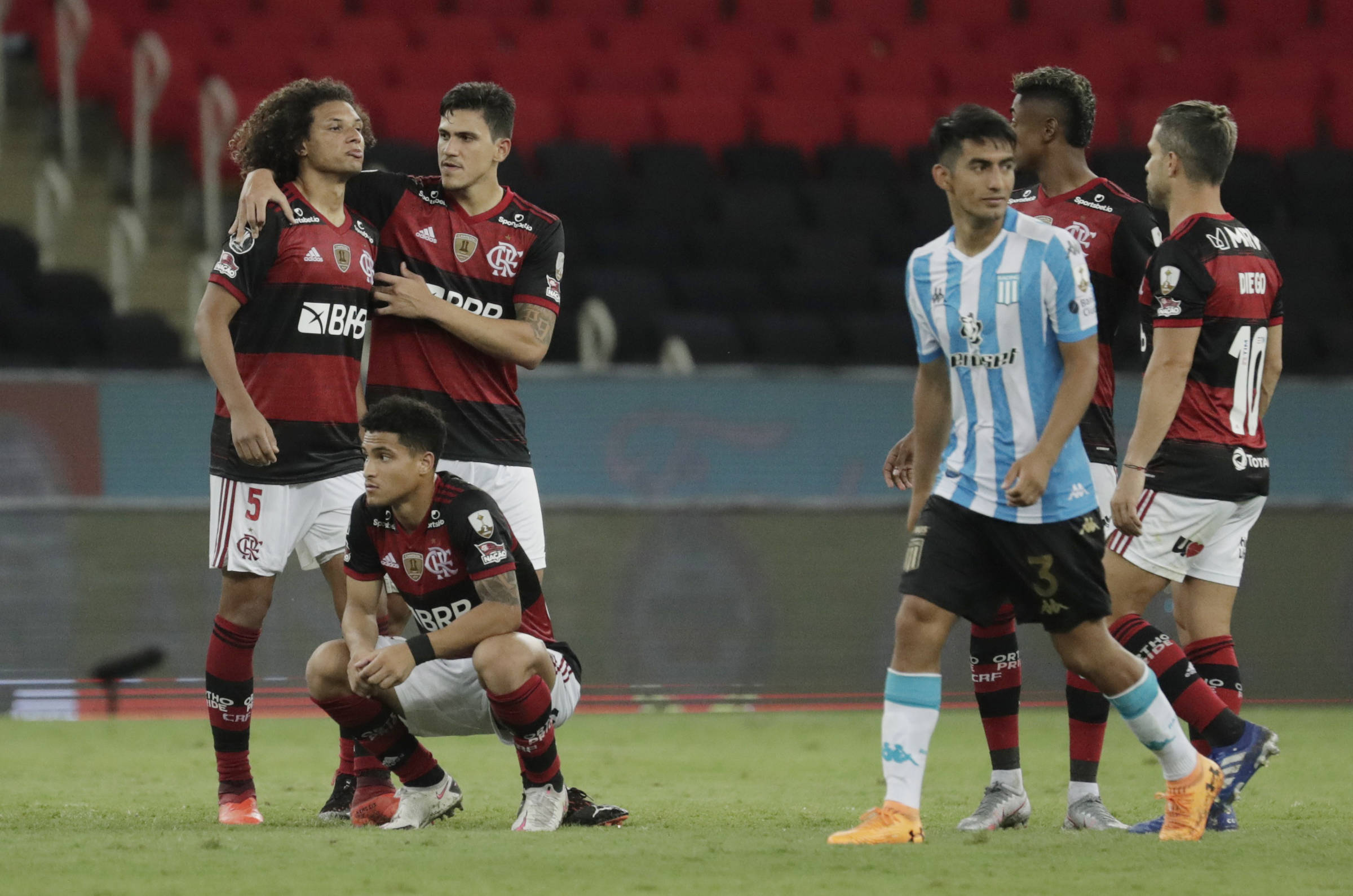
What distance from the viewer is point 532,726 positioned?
5035mm

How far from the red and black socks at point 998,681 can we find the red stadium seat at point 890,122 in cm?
971

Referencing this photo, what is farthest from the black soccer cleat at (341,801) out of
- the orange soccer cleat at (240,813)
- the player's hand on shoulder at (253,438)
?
the player's hand on shoulder at (253,438)

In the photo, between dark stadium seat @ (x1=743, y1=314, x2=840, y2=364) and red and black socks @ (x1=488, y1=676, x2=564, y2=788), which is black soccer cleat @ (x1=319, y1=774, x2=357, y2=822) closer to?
red and black socks @ (x1=488, y1=676, x2=564, y2=788)

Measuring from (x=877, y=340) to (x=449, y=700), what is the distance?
279 inches

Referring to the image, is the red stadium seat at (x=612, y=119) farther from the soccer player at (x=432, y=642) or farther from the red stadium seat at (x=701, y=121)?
the soccer player at (x=432, y=642)

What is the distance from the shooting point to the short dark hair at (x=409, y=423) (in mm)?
4973

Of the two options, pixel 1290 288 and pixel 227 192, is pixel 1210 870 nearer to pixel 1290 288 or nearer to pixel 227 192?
pixel 1290 288

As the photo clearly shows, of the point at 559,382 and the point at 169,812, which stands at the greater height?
the point at 559,382

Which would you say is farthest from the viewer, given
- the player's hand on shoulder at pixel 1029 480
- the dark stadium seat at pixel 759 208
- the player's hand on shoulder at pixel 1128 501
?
the dark stadium seat at pixel 759 208

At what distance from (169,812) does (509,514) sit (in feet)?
4.78

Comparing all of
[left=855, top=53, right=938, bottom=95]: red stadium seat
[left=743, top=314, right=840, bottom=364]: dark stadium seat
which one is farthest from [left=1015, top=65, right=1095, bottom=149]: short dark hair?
[left=855, top=53, right=938, bottom=95]: red stadium seat

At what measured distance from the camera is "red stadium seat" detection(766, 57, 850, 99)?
15.2 m

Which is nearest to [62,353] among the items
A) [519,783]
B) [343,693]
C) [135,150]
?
[135,150]

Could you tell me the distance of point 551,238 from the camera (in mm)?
5707
